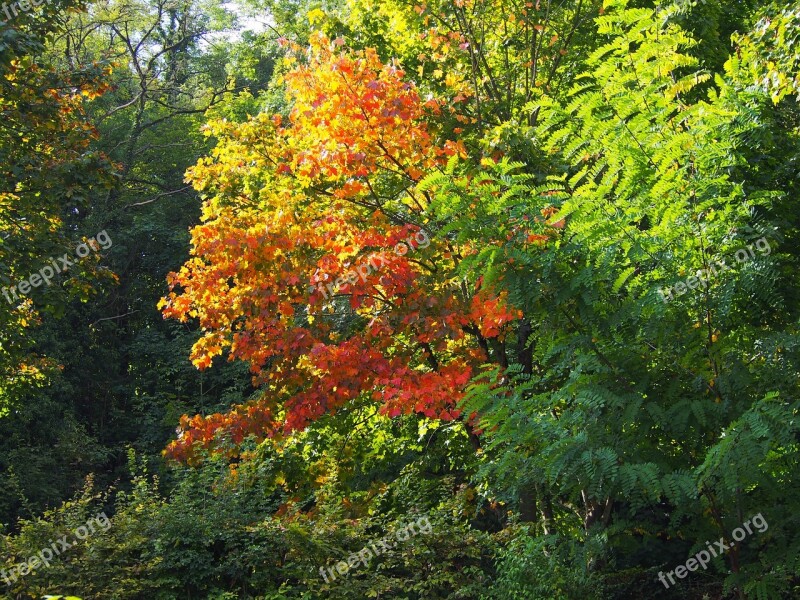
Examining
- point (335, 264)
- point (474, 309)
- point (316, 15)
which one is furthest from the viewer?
point (316, 15)

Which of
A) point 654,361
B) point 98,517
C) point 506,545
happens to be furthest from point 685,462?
point 98,517

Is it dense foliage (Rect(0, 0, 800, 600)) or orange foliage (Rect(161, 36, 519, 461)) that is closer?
dense foliage (Rect(0, 0, 800, 600))

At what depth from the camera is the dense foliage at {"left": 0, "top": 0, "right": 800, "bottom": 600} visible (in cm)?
492

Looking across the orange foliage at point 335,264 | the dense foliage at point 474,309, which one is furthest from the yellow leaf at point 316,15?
the orange foliage at point 335,264

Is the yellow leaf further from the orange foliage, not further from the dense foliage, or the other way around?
the orange foliage

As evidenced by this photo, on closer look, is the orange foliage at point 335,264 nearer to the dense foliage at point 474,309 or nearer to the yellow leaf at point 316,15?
the dense foliage at point 474,309

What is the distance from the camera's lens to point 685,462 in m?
5.02

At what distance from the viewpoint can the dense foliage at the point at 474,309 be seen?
492 cm

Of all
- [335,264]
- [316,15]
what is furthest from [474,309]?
[316,15]

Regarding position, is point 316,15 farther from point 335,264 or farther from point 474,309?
point 474,309

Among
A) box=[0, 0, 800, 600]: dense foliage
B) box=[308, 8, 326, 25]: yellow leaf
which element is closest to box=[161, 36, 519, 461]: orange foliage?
box=[0, 0, 800, 600]: dense foliage

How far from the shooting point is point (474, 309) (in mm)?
7441

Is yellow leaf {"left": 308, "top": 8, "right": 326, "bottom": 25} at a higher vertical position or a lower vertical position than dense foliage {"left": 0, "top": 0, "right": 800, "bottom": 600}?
higher

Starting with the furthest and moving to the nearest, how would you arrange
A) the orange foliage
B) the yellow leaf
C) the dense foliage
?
the yellow leaf, the orange foliage, the dense foliage
